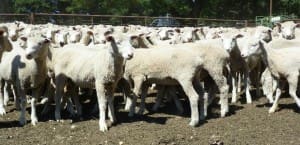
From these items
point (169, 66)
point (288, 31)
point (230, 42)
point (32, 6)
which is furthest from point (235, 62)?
point (32, 6)

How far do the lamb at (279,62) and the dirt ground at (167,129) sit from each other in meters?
0.47

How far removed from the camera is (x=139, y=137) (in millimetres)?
7121

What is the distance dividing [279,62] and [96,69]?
11.5 ft

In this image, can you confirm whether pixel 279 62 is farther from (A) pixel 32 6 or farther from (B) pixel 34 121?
(A) pixel 32 6

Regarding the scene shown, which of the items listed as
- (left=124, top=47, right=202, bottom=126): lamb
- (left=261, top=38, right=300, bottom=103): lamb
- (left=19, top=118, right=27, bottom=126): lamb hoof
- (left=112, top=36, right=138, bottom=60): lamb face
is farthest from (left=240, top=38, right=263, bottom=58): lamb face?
(left=19, top=118, right=27, bottom=126): lamb hoof

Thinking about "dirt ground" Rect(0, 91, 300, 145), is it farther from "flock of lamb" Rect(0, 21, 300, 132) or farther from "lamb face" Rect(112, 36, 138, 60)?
"lamb face" Rect(112, 36, 138, 60)

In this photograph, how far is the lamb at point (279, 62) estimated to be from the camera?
8398 millimetres

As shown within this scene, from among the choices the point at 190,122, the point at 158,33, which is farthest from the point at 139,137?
the point at 158,33

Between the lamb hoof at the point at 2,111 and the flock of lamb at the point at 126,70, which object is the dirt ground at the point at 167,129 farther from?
the flock of lamb at the point at 126,70

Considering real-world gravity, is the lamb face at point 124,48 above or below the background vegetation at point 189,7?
below

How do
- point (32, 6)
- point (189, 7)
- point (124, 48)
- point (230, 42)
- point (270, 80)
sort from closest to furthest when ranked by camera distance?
1. point (124, 48)
2. point (230, 42)
3. point (270, 80)
4. point (189, 7)
5. point (32, 6)

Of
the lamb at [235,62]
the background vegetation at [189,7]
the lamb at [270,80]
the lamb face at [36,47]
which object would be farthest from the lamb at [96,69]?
the background vegetation at [189,7]

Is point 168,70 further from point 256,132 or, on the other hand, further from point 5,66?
point 5,66

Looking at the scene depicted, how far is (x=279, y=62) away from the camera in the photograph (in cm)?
860
